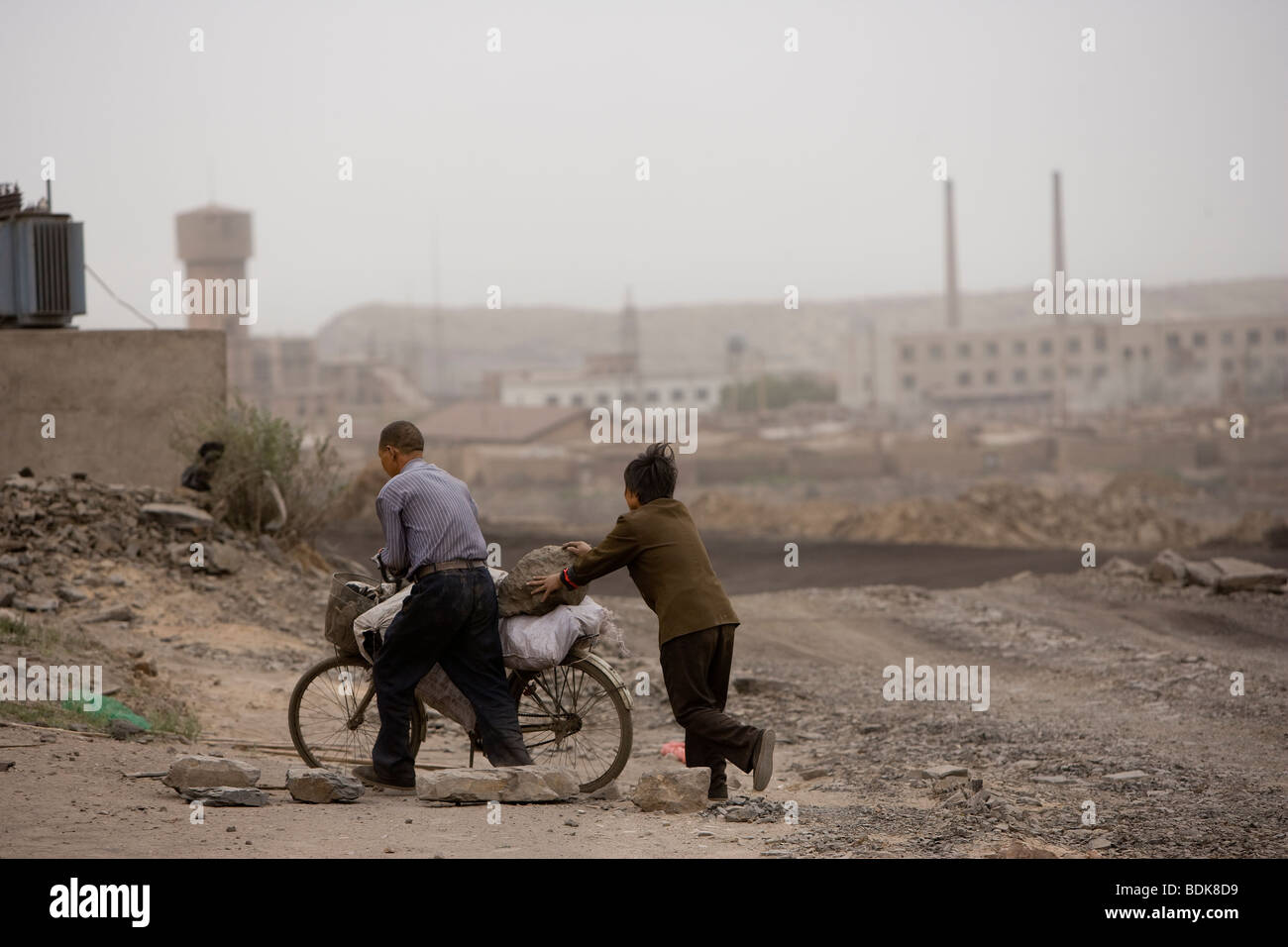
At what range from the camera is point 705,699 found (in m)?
6.65

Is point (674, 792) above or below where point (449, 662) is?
below

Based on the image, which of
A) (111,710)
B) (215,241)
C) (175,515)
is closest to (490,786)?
(111,710)

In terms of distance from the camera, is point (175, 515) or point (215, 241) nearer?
point (175, 515)

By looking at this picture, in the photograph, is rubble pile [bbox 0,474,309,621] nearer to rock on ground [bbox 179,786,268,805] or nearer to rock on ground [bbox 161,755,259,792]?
rock on ground [bbox 161,755,259,792]

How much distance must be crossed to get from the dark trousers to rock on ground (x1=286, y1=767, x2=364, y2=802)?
1.62m

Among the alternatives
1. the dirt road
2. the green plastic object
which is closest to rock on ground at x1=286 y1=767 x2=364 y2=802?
the dirt road

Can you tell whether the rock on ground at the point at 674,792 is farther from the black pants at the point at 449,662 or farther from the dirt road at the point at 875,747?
the black pants at the point at 449,662

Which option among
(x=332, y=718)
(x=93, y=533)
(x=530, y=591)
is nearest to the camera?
(x=530, y=591)

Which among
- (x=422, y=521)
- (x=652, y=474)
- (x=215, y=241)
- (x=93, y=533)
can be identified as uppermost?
(x=215, y=241)

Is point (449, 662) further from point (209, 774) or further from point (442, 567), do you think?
point (209, 774)

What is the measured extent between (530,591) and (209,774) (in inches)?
69.1
